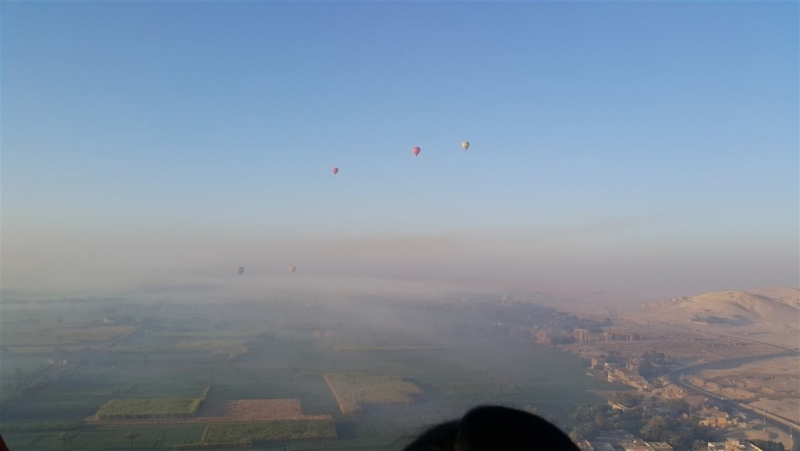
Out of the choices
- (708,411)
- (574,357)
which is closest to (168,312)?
(574,357)

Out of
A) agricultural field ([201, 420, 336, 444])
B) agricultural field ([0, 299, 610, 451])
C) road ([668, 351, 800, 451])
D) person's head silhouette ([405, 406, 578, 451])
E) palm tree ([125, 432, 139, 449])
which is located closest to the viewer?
person's head silhouette ([405, 406, 578, 451])

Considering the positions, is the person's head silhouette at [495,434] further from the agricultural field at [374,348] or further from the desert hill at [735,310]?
the desert hill at [735,310]

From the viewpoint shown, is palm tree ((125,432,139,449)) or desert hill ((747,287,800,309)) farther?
desert hill ((747,287,800,309))

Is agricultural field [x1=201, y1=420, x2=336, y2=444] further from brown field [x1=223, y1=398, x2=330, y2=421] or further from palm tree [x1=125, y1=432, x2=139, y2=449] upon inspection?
palm tree [x1=125, y1=432, x2=139, y2=449]

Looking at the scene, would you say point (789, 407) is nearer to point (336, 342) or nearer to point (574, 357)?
point (574, 357)

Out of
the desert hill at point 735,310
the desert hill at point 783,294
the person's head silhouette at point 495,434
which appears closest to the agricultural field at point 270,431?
the person's head silhouette at point 495,434

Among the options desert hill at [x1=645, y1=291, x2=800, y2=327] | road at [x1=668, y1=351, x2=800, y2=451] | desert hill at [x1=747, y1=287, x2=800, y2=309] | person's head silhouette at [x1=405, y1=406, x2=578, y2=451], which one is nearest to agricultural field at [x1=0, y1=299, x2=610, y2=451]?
road at [x1=668, y1=351, x2=800, y2=451]

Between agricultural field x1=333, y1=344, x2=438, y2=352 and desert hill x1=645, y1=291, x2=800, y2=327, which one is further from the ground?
desert hill x1=645, y1=291, x2=800, y2=327
